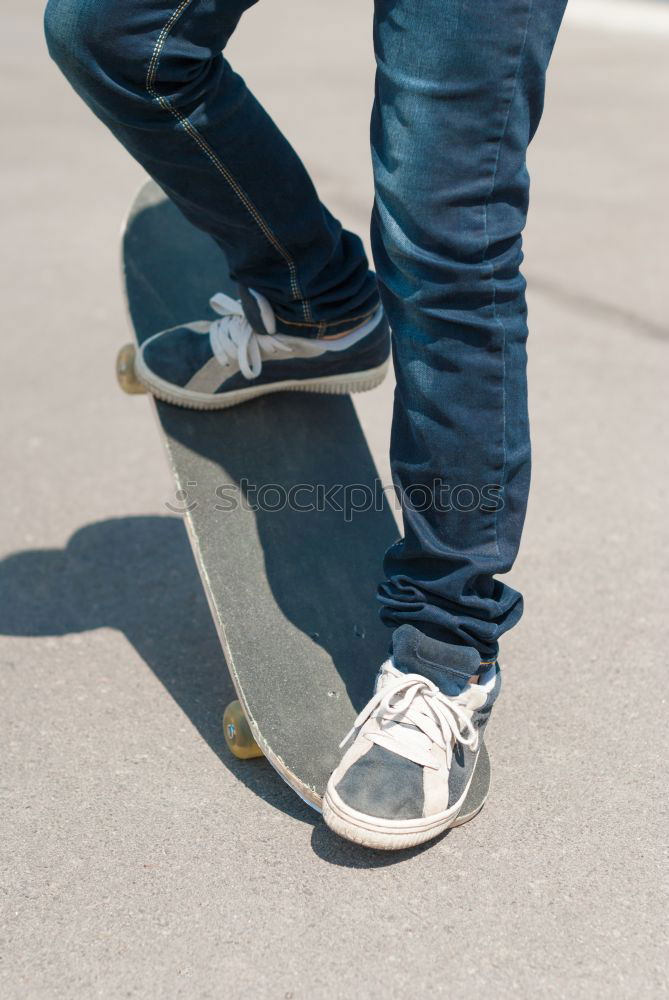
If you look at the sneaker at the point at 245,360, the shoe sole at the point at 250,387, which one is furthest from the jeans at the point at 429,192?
the shoe sole at the point at 250,387

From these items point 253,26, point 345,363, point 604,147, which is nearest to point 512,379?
point 345,363

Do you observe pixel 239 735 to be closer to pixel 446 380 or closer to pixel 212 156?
pixel 446 380

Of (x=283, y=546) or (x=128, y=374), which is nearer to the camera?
(x=283, y=546)

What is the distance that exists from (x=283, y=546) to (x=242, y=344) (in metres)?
0.40

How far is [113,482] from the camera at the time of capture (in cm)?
304

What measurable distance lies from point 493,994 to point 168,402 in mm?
1275

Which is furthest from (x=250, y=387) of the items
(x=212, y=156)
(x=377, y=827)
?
(x=377, y=827)

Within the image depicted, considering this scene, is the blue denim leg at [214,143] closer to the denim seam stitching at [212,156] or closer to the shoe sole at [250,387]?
the denim seam stitching at [212,156]

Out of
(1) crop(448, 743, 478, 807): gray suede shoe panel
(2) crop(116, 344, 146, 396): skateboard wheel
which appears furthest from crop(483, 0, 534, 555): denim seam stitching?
(2) crop(116, 344, 146, 396): skateboard wheel

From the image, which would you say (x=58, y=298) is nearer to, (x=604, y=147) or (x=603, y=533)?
(x=603, y=533)

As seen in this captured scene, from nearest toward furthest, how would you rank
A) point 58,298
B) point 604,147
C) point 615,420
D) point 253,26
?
1. point 615,420
2. point 58,298
3. point 604,147
4. point 253,26

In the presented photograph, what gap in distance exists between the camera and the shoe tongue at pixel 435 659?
1689mm

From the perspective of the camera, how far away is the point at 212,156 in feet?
6.06

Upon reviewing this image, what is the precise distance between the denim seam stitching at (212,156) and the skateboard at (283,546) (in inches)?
11.3
